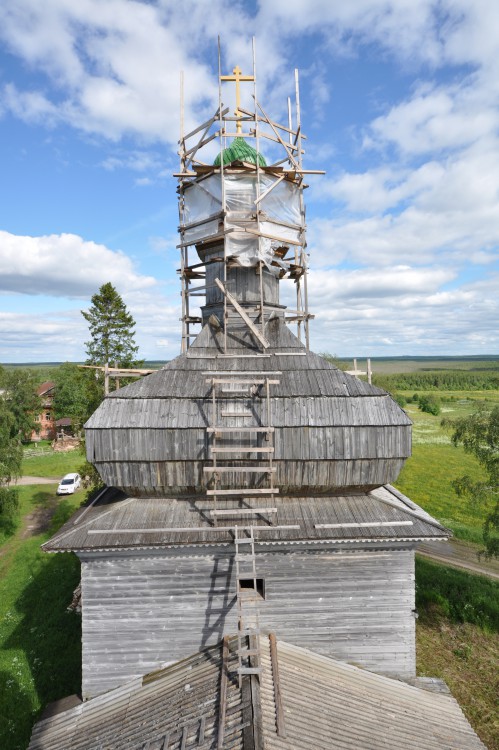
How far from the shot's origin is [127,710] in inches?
388

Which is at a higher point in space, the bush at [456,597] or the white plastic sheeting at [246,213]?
the white plastic sheeting at [246,213]

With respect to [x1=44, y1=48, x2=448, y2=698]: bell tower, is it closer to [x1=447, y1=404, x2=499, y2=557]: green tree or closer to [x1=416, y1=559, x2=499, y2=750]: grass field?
[x1=416, y1=559, x2=499, y2=750]: grass field

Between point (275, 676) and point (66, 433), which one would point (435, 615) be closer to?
point (275, 676)

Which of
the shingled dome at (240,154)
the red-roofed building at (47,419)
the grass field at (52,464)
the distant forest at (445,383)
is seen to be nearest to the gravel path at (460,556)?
the shingled dome at (240,154)

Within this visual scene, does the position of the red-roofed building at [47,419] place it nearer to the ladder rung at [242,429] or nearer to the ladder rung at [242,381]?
the ladder rung at [242,381]

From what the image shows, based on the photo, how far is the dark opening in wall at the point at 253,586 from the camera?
10998 mm

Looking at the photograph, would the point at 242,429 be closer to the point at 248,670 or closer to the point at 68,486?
the point at 248,670

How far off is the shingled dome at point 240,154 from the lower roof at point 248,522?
12.2 meters

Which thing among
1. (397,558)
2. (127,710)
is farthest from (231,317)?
(127,710)

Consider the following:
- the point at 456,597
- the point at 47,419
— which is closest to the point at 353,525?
the point at 456,597

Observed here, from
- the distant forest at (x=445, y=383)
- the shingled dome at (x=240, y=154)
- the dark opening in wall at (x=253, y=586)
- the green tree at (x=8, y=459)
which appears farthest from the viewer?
the distant forest at (x=445, y=383)

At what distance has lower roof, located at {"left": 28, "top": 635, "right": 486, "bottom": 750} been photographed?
793 cm

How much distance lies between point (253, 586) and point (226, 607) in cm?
108

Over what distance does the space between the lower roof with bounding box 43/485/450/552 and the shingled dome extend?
1219 centimetres
